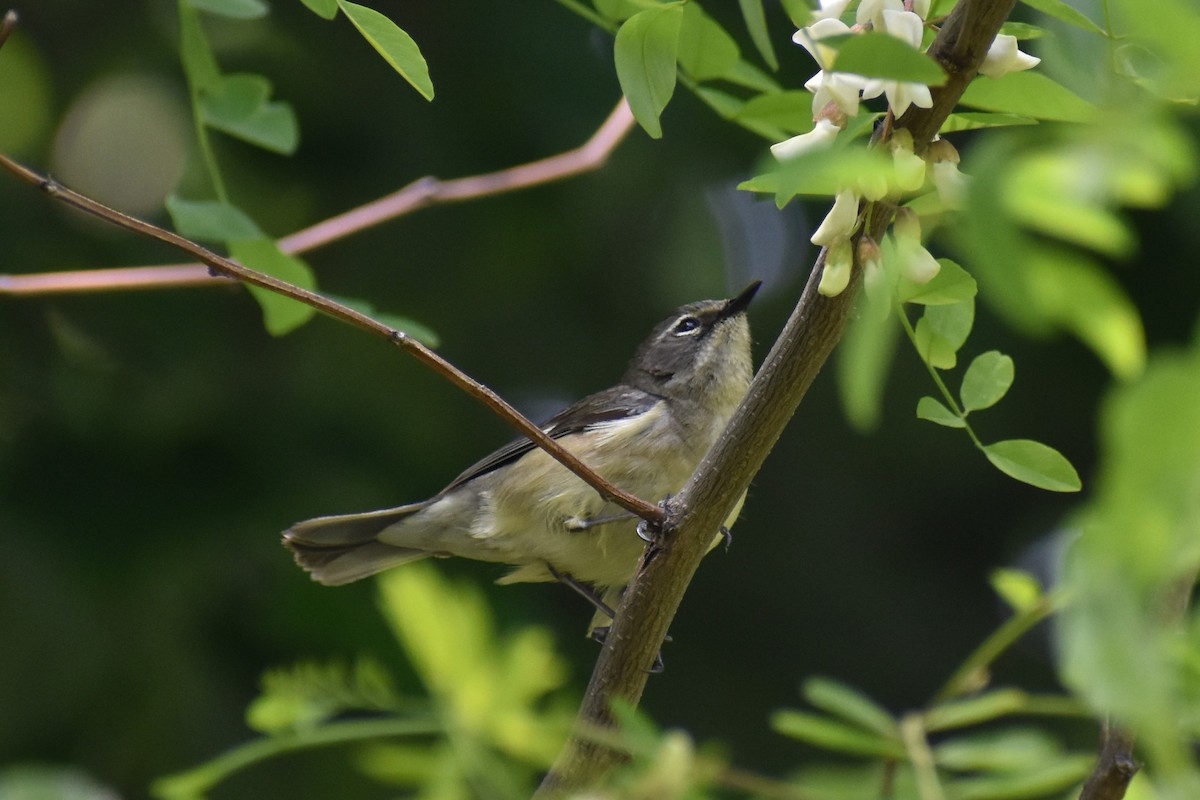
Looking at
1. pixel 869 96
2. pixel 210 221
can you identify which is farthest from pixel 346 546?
pixel 869 96

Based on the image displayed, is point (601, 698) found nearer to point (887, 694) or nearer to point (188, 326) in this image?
point (188, 326)

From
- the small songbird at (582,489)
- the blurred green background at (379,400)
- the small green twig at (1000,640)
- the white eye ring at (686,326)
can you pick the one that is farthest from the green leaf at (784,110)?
the blurred green background at (379,400)

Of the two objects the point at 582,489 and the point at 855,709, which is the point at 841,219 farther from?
the point at 582,489

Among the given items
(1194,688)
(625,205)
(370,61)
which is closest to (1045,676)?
(625,205)

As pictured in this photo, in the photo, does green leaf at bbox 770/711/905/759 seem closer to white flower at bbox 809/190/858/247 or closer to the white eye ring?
white flower at bbox 809/190/858/247

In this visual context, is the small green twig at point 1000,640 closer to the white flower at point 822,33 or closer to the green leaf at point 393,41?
the white flower at point 822,33

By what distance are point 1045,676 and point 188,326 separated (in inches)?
195

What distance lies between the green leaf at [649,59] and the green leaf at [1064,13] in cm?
54

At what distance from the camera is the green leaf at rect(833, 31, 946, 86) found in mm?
1379

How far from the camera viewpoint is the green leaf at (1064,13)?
5.97ft

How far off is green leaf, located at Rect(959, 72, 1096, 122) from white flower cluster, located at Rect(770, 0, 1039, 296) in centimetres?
2

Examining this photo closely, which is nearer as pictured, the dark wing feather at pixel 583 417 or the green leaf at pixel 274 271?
the green leaf at pixel 274 271

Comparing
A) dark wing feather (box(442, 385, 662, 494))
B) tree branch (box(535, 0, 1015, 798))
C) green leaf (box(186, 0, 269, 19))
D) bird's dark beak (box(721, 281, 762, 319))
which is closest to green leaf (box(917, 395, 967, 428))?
tree branch (box(535, 0, 1015, 798))

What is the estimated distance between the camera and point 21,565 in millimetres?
5398
